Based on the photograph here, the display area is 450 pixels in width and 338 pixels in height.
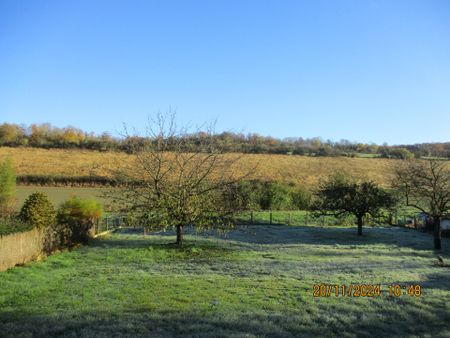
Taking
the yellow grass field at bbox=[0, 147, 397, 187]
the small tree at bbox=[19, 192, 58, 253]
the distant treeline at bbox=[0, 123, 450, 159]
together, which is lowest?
the small tree at bbox=[19, 192, 58, 253]

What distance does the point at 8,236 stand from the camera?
13.1 meters

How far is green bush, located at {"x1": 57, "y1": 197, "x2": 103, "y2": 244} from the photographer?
19016mm

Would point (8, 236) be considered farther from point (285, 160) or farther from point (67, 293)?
point (285, 160)

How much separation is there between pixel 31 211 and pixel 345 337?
50.5ft

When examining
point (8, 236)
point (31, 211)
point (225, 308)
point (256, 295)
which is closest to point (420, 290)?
point (256, 295)

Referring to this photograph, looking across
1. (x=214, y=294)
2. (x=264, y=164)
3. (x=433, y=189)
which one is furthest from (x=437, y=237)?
(x=264, y=164)

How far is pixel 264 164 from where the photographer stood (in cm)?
6303

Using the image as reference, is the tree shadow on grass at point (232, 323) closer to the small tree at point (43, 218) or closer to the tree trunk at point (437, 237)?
the small tree at point (43, 218)

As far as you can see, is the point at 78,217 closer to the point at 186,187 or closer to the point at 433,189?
the point at 186,187

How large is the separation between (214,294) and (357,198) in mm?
19205

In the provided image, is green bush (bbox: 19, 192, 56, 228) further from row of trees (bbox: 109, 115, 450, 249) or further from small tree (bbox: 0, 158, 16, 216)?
small tree (bbox: 0, 158, 16, 216)

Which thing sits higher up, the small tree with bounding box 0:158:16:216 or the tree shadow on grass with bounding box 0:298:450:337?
the small tree with bounding box 0:158:16:216

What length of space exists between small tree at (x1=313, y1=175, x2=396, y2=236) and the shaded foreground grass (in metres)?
7.74
